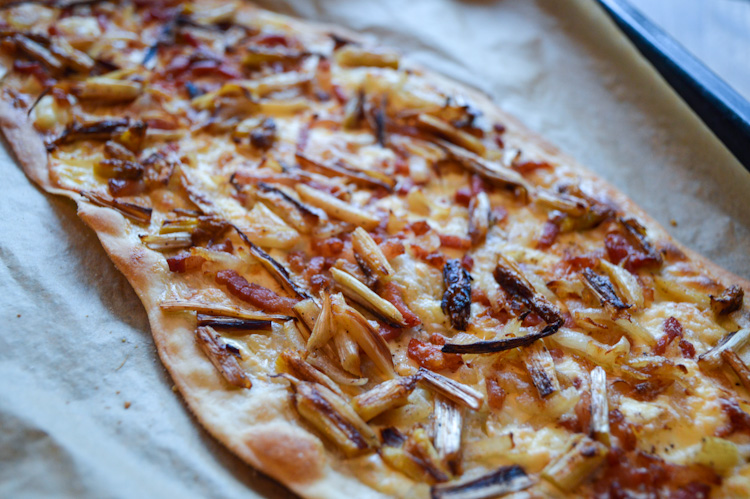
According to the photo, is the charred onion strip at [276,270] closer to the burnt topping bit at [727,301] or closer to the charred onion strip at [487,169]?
the charred onion strip at [487,169]

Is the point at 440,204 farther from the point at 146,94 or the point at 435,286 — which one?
the point at 146,94

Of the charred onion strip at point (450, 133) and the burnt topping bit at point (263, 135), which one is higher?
the charred onion strip at point (450, 133)

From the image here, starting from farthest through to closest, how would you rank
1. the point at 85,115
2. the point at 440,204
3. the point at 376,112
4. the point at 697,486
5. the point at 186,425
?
the point at 376,112 → the point at 85,115 → the point at 440,204 → the point at 186,425 → the point at 697,486

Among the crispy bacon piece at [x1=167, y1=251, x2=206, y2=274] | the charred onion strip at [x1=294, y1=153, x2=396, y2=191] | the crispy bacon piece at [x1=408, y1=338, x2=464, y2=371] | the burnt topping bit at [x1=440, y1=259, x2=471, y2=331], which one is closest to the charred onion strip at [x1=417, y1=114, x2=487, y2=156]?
the charred onion strip at [x1=294, y1=153, x2=396, y2=191]

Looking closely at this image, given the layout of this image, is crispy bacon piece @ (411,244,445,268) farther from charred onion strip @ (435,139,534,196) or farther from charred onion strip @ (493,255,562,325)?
charred onion strip @ (435,139,534,196)

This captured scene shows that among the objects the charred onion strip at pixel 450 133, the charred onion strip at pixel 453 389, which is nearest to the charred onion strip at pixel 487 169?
the charred onion strip at pixel 450 133

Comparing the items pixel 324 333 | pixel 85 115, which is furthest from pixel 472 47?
pixel 324 333
